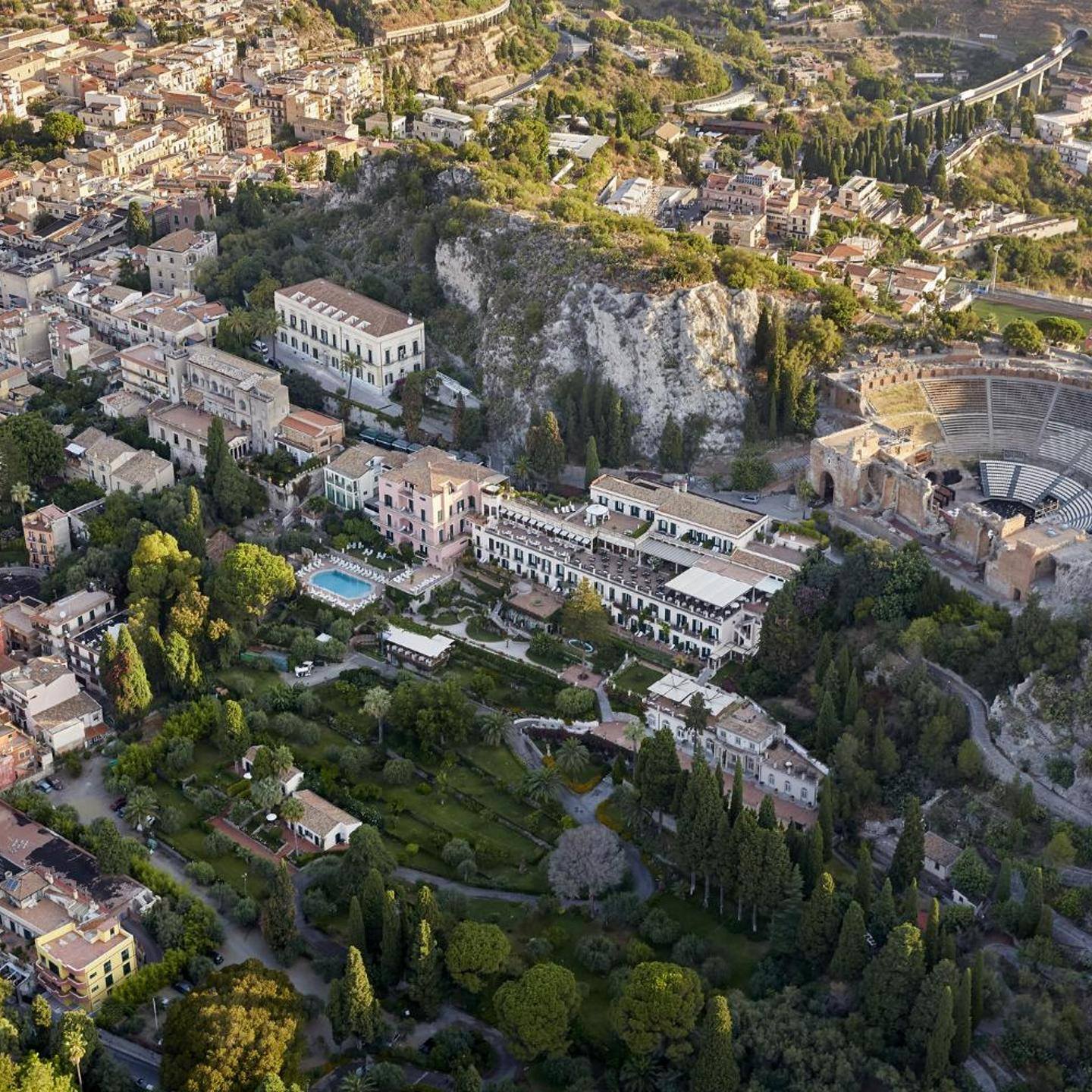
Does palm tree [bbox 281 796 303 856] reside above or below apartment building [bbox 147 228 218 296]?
below

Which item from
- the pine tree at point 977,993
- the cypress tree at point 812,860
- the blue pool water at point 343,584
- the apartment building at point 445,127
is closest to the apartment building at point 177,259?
the apartment building at point 445,127

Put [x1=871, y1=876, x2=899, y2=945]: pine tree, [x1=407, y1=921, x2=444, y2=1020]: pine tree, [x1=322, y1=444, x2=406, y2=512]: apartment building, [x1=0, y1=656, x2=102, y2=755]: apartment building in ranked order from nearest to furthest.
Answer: [x1=871, y1=876, x2=899, y2=945]: pine tree, [x1=407, y1=921, x2=444, y2=1020]: pine tree, [x1=0, y1=656, x2=102, y2=755]: apartment building, [x1=322, y1=444, x2=406, y2=512]: apartment building

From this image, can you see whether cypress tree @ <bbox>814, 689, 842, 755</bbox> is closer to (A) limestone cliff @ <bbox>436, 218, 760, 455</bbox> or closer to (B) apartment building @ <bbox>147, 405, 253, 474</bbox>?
(A) limestone cliff @ <bbox>436, 218, 760, 455</bbox>

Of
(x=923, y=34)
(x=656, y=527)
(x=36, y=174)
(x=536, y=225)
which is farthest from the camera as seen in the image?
(x=923, y=34)

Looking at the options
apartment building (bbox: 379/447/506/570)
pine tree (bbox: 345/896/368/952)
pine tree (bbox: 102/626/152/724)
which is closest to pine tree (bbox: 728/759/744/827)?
pine tree (bbox: 345/896/368/952)

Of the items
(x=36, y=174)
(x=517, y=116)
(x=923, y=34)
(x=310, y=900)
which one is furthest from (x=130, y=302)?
(x=923, y=34)

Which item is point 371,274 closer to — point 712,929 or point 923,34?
point 712,929

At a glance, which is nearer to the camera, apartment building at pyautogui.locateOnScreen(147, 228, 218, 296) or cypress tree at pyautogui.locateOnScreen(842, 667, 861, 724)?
cypress tree at pyautogui.locateOnScreen(842, 667, 861, 724)

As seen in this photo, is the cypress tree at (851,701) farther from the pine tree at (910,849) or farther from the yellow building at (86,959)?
the yellow building at (86,959)
